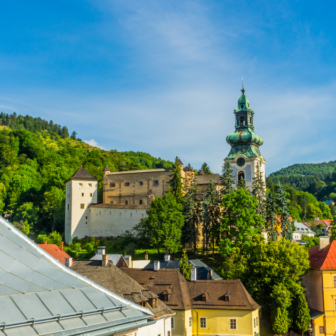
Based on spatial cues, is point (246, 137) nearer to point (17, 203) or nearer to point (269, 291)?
point (269, 291)

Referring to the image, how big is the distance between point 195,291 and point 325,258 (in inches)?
535

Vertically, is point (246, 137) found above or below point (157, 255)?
above

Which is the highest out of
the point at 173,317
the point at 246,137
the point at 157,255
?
the point at 246,137

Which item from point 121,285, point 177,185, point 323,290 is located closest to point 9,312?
point 121,285

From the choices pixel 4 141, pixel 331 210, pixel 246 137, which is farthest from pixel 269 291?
pixel 331 210

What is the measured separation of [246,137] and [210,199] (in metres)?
14.1

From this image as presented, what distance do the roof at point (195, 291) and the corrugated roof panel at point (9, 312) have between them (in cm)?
2401

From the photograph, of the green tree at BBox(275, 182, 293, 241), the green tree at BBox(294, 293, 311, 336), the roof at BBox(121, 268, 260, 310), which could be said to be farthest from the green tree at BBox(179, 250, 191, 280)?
the green tree at BBox(275, 182, 293, 241)

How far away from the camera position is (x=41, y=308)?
604cm

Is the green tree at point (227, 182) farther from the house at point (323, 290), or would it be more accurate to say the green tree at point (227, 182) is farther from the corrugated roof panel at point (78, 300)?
the corrugated roof panel at point (78, 300)

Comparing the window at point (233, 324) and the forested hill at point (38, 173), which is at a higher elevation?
the forested hill at point (38, 173)

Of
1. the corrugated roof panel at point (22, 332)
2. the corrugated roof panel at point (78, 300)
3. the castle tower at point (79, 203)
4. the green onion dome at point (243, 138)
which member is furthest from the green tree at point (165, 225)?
the corrugated roof panel at point (22, 332)

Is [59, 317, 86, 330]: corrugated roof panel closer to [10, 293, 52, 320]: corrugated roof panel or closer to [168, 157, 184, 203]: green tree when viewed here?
[10, 293, 52, 320]: corrugated roof panel

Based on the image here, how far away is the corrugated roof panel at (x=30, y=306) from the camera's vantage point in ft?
19.2
